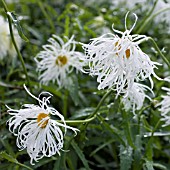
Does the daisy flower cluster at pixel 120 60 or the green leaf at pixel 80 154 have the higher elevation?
the daisy flower cluster at pixel 120 60

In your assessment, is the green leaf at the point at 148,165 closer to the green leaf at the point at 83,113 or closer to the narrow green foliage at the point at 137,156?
the narrow green foliage at the point at 137,156

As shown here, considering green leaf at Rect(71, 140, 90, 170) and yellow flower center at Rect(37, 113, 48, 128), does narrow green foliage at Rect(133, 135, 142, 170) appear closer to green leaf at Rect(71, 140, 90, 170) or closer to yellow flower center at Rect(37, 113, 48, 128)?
green leaf at Rect(71, 140, 90, 170)

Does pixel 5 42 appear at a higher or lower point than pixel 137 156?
higher

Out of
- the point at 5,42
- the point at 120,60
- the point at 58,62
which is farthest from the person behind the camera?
the point at 5,42

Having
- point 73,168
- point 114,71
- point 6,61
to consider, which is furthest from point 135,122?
point 6,61

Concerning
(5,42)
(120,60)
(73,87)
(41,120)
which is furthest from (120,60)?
(5,42)

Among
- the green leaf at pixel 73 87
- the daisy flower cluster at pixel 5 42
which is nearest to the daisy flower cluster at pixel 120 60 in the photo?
the green leaf at pixel 73 87

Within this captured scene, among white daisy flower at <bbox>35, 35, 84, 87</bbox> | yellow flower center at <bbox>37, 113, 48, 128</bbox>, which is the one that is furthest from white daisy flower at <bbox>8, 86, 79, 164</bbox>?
white daisy flower at <bbox>35, 35, 84, 87</bbox>

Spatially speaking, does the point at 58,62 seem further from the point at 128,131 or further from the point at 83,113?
the point at 128,131
